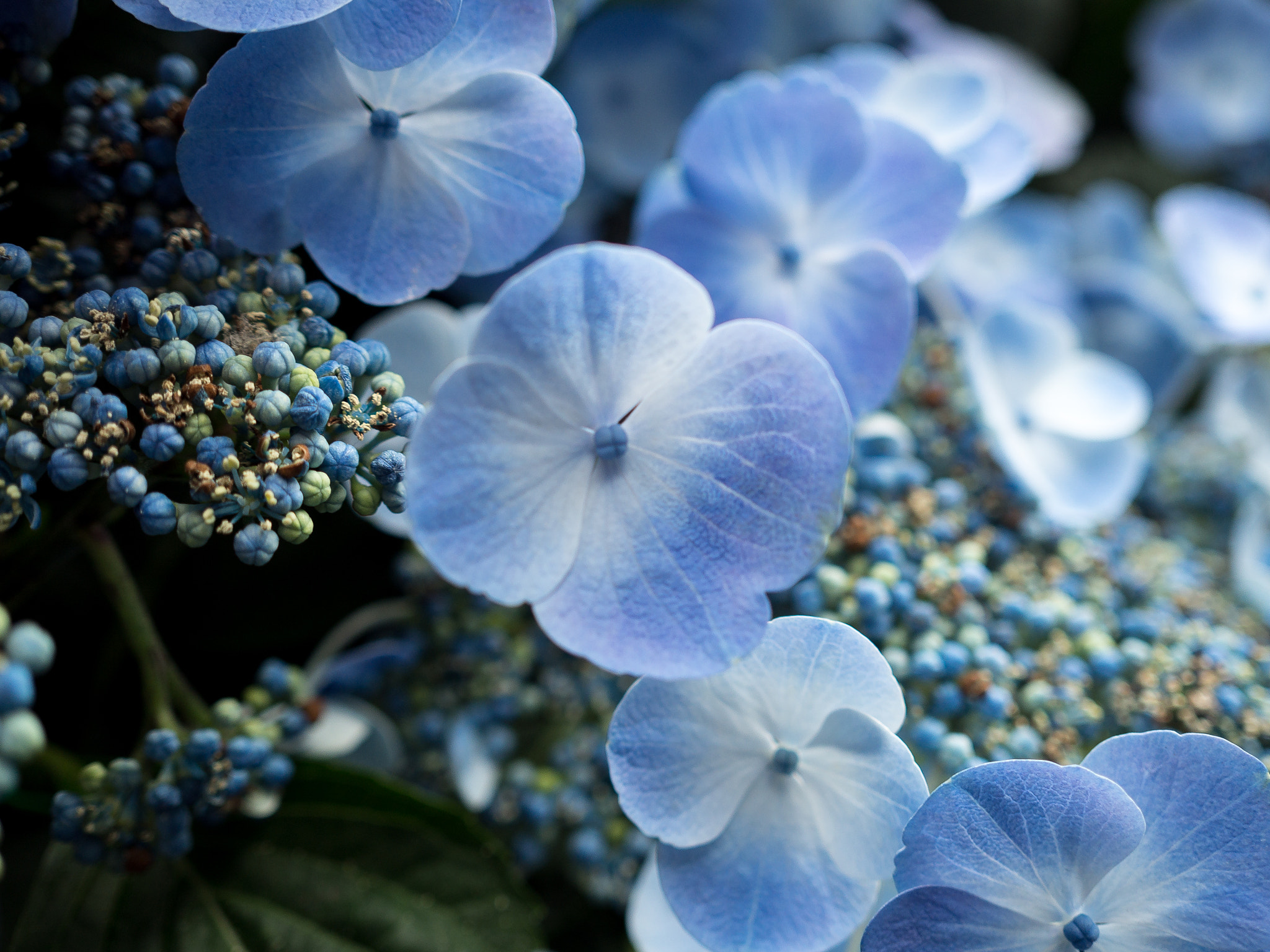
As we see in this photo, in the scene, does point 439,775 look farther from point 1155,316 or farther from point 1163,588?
point 1155,316

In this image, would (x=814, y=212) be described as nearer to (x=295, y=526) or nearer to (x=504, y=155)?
(x=504, y=155)

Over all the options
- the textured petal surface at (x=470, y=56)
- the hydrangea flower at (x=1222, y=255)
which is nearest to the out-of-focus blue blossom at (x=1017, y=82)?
the hydrangea flower at (x=1222, y=255)

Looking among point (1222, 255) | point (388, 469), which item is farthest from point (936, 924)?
point (1222, 255)

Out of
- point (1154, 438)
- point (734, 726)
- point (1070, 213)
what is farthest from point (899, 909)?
point (1070, 213)

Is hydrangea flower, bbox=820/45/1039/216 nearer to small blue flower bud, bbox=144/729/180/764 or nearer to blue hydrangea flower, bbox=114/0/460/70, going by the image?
blue hydrangea flower, bbox=114/0/460/70

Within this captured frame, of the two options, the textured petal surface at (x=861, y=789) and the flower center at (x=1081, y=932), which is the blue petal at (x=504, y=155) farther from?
the flower center at (x=1081, y=932)

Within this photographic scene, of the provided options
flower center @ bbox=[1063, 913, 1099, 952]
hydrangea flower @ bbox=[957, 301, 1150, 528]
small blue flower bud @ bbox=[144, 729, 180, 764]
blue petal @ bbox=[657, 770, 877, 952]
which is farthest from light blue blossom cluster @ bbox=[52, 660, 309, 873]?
hydrangea flower @ bbox=[957, 301, 1150, 528]
